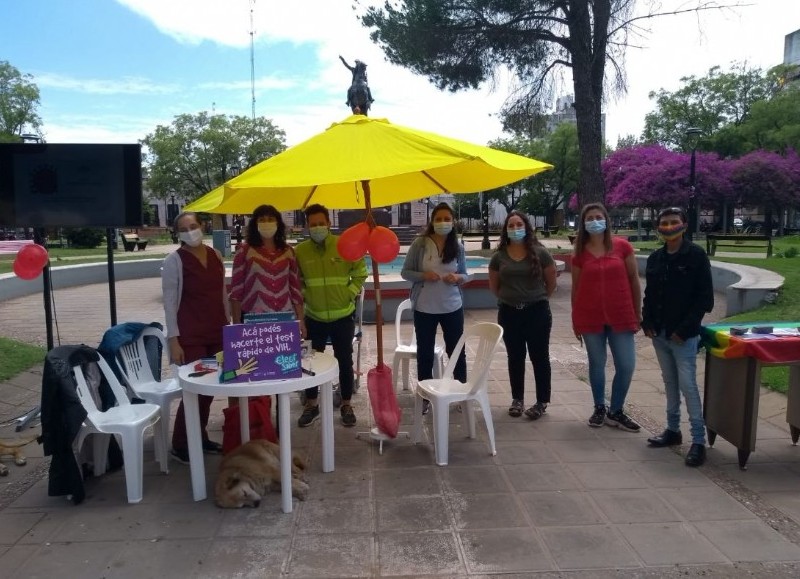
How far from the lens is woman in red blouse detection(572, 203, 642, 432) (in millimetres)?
4305

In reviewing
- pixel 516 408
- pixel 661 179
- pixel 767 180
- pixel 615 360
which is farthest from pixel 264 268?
pixel 767 180

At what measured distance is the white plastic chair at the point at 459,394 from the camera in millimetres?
3918

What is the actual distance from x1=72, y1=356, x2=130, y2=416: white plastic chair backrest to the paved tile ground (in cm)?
52

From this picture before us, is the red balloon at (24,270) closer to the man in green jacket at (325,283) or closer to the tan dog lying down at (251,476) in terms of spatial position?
the man in green jacket at (325,283)

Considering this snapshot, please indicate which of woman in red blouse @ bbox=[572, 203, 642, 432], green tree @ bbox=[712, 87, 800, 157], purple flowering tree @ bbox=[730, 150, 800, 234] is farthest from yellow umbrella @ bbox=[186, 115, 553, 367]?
green tree @ bbox=[712, 87, 800, 157]

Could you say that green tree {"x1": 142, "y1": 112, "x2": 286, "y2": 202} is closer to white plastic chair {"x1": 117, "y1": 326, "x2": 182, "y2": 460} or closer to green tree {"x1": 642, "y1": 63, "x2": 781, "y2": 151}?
green tree {"x1": 642, "y1": 63, "x2": 781, "y2": 151}

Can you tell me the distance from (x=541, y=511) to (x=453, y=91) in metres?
11.7

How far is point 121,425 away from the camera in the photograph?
11.2ft

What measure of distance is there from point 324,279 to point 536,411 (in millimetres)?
2033

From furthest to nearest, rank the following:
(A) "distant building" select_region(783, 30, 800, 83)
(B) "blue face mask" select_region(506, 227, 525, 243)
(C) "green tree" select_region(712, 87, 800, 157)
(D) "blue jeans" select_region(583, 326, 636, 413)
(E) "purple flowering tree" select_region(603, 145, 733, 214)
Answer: (A) "distant building" select_region(783, 30, 800, 83)
(C) "green tree" select_region(712, 87, 800, 157)
(E) "purple flowering tree" select_region(603, 145, 733, 214)
(B) "blue face mask" select_region(506, 227, 525, 243)
(D) "blue jeans" select_region(583, 326, 636, 413)

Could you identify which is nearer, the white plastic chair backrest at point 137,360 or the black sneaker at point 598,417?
the white plastic chair backrest at point 137,360

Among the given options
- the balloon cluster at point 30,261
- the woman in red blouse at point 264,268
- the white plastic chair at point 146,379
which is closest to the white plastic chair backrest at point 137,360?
the white plastic chair at point 146,379

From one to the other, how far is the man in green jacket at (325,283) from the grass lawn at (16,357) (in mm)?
3595

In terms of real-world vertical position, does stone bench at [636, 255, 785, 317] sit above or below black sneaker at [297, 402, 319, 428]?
above
